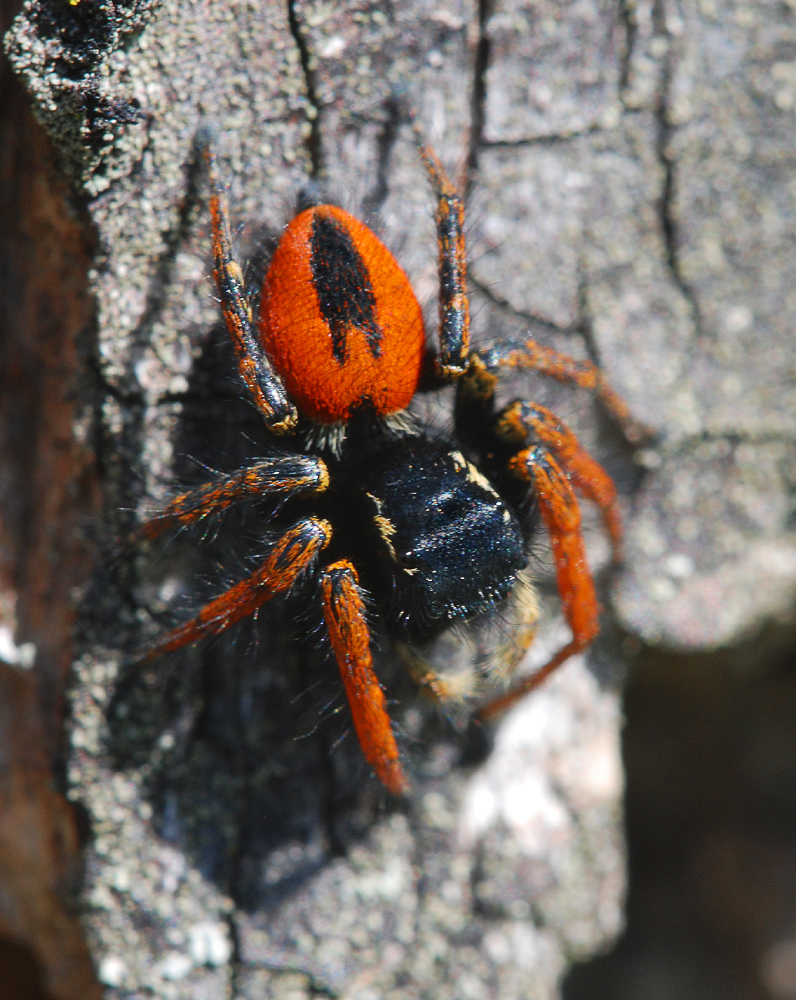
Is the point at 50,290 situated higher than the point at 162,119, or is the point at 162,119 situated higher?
the point at 162,119

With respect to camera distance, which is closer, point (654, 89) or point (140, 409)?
point (140, 409)

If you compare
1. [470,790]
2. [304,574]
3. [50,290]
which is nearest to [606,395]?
[304,574]

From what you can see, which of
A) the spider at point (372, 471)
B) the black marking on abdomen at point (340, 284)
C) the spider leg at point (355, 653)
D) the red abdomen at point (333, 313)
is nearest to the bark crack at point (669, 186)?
the spider at point (372, 471)

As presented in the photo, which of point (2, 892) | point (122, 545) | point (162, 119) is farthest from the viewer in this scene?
point (2, 892)

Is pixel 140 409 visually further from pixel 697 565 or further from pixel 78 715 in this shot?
pixel 697 565

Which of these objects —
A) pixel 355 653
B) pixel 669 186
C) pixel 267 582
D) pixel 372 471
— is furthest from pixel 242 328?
pixel 669 186

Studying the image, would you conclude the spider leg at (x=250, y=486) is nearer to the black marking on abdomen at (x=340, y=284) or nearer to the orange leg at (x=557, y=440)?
the black marking on abdomen at (x=340, y=284)

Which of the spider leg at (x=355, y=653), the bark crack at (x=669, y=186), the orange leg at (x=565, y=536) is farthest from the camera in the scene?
the bark crack at (x=669, y=186)

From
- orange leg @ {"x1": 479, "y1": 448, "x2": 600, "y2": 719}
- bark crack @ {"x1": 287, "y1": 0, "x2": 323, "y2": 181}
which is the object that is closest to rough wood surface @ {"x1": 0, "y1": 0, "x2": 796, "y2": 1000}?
bark crack @ {"x1": 287, "y1": 0, "x2": 323, "y2": 181}
